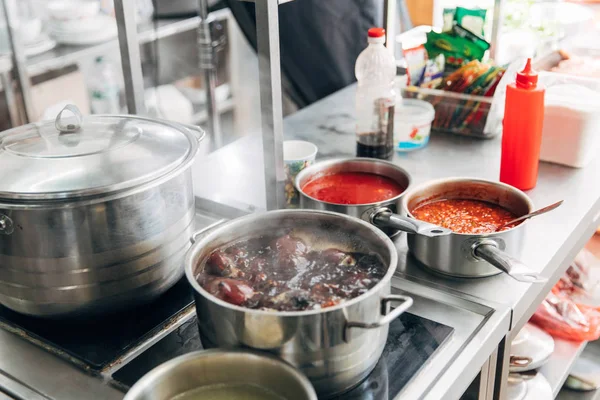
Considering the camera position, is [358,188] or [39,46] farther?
[39,46]

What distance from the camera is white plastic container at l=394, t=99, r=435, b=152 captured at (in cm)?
184

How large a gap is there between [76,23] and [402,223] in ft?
8.60

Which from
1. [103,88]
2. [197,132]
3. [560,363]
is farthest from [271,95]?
[103,88]

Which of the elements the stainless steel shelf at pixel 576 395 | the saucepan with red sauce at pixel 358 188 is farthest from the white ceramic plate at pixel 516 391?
the saucepan with red sauce at pixel 358 188

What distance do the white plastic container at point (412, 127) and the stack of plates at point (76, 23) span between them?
1986mm

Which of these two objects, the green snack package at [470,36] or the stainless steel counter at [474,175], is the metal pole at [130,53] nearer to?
the stainless steel counter at [474,175]

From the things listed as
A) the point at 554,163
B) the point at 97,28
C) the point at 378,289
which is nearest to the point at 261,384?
the point at 378,289

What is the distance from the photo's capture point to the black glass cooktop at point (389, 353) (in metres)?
1.03

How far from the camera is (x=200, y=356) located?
920 mm

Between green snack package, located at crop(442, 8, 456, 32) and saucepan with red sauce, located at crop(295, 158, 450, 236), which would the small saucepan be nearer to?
saucepan with red sauce, located at crop(295, 158, 450, 236)

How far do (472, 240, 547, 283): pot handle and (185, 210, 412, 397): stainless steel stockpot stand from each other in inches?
9.8

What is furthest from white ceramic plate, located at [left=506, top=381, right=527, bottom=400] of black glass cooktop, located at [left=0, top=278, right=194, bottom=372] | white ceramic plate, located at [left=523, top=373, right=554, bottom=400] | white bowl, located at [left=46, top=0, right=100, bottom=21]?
white bowl, located at [left=46, top=0, right=100, bottom=21]

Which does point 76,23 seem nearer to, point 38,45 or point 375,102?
point 38,45

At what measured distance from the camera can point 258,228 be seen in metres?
1.15
